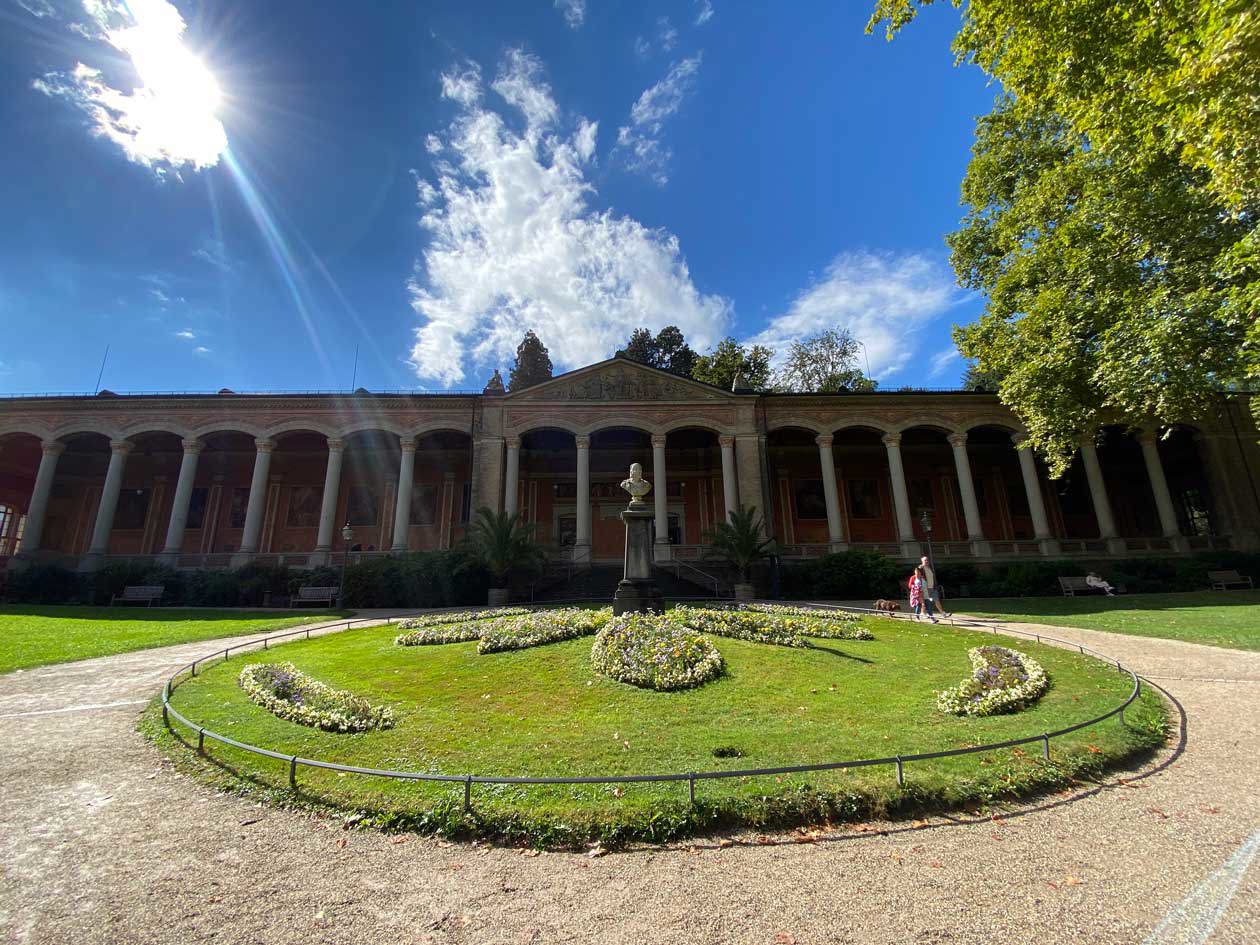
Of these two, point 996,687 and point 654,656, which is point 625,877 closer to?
point 654,656

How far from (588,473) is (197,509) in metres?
22.2

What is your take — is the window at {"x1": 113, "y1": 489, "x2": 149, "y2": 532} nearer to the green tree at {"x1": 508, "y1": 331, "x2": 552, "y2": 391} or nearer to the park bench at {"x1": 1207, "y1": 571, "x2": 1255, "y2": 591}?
the green tree at {"x1": 508, "y1": 331, "x2": 552, "y2": 391}

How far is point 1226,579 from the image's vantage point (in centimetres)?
2031

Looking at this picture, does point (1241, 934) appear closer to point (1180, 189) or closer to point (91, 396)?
point (1180, 189)

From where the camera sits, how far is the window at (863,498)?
99.8 feet

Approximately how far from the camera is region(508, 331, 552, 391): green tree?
4356 cm

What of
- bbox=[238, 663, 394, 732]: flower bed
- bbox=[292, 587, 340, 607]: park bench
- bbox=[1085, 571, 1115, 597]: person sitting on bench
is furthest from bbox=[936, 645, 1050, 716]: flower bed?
bbox=[292, 587, 340, 607]: park bench

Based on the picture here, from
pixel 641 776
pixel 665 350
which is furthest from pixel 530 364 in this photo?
pixel 641 776

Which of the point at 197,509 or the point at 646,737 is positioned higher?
the point at 197,509

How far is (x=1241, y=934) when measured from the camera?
2.82m

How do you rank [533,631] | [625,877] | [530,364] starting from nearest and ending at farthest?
[625,877] < [533,631] < [530,364]

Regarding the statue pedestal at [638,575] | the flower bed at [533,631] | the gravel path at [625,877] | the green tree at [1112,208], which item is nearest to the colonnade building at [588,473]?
the green tree at [1112,208]

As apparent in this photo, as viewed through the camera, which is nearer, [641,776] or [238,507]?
[641,776]

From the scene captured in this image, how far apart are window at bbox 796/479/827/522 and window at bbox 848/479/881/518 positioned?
1.80 metres
